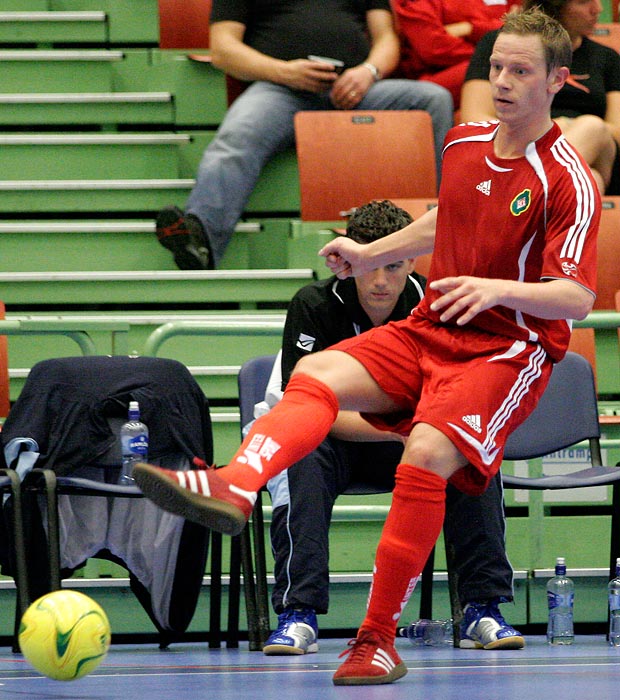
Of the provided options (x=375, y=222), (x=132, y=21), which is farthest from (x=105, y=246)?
(x=375, y=222)

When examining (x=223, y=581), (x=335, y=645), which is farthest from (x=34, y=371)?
(x=335, y=645)

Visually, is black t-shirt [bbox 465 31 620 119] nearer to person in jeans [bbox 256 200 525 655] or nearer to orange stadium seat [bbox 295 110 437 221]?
orange stadium seat [bbox 295 110 437 221]

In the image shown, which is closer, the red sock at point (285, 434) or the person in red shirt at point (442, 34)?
the red sock at point (285, 434)

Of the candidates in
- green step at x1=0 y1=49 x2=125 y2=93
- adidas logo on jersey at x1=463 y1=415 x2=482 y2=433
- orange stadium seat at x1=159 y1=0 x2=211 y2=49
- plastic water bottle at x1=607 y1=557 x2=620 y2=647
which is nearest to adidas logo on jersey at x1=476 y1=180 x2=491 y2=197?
adidas logo on jersey at x1=463 y1=415 x2=482 y2=433

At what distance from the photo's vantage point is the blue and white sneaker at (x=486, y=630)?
139 inches

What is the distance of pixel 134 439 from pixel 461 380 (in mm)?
1287

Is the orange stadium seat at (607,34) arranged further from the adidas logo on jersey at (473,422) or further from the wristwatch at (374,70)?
the adidas logo on jersey at (473,422)

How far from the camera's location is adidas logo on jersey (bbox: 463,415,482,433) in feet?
9.34

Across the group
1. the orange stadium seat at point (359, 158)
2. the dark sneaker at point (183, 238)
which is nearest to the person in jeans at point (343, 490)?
the dark sneaker at point (183, 238)

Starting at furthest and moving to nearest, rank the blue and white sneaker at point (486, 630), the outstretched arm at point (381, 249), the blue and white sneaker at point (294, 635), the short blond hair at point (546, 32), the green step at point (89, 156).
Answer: the green step at point (89, 156) < the blue and white sneaker at point (486, 630) < the blue and white sneaker at point (294, 635) < the outstretched arm at point (381, 249) < the short blond hair at point (546, 32)

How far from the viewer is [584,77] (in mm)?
5723

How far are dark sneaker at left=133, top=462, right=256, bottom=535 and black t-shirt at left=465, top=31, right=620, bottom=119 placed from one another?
11.6 feet

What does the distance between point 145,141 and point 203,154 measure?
366mm

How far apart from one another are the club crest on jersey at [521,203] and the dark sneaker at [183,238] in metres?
2.44
